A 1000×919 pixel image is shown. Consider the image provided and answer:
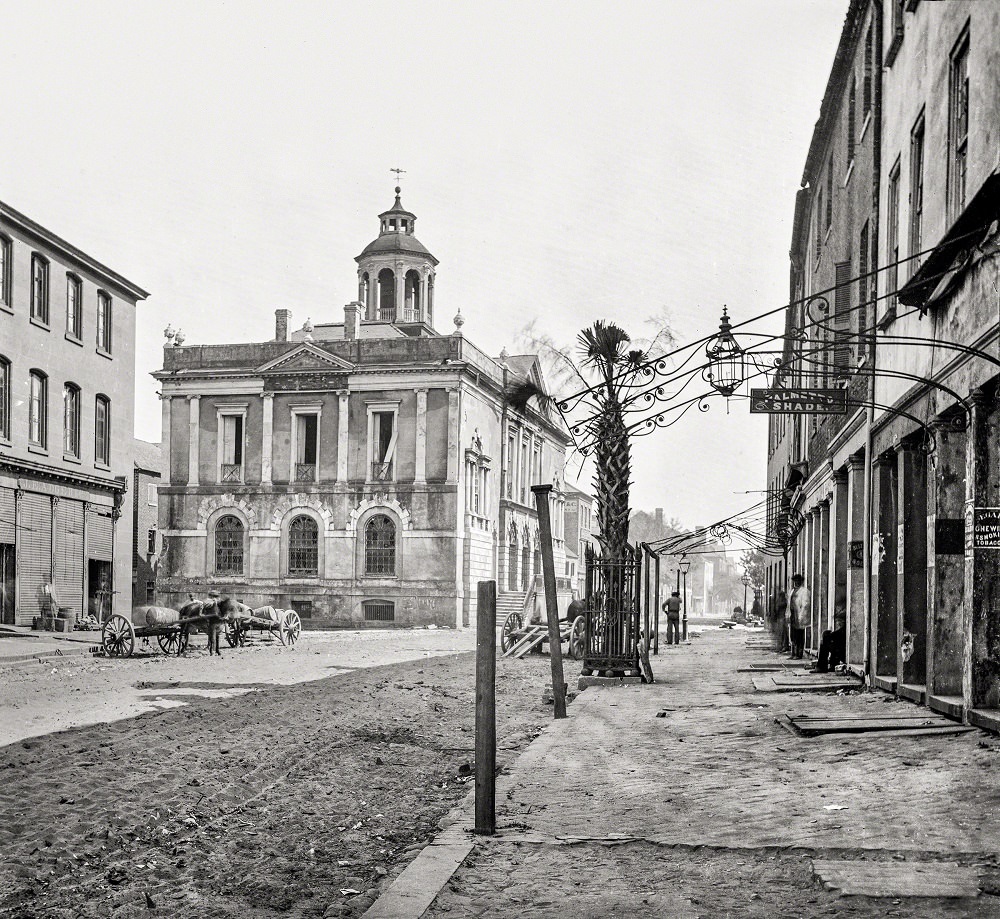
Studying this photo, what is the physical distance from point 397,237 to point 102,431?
98.0 ft

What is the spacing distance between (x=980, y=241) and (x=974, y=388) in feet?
3.88

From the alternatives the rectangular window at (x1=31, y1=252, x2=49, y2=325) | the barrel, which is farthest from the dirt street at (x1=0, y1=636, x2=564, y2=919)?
the rectangular window at (x1=31, y1=252, x2=49, y2=325)

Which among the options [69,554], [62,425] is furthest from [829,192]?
[69,554]

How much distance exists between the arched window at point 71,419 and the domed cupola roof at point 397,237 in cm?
3047

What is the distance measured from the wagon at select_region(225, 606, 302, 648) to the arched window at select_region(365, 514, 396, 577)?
58.3ft

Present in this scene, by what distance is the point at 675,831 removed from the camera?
20.6 ft

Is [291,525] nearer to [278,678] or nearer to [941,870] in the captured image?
[278,678]

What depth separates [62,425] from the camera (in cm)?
3194

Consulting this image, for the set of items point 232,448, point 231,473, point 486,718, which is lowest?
point 486,718

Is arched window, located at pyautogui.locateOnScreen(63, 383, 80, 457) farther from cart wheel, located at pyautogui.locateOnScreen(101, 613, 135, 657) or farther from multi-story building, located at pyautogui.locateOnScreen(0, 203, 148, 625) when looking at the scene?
cart wheel, located at pyautogui.locateOnScreen(101, 613, 135, 657)

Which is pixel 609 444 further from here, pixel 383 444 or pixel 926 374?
pixel 383 444

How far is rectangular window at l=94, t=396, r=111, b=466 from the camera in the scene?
34125 millimetres

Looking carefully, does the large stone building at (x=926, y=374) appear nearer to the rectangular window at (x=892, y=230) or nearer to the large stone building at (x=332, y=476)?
the rectangular window at (x=892, y=230)

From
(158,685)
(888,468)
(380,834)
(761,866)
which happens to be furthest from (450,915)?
(158,685)
